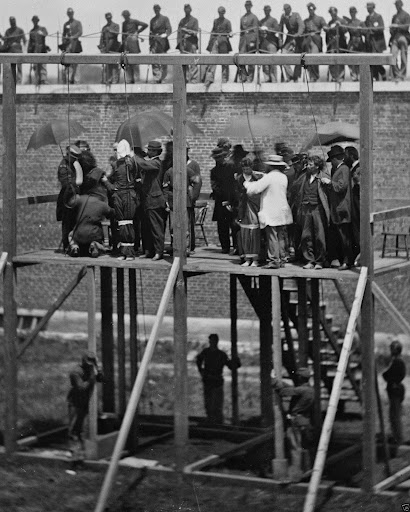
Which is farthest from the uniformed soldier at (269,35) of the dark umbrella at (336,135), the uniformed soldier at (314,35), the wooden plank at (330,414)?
the wooden plank at (330,414)

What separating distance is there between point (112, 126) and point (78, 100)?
944 millimetres

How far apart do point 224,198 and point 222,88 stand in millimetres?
8733

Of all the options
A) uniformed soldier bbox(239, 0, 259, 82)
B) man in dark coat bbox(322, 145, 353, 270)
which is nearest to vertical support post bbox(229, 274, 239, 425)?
man in dark coat bbox(322, 145, 353, 270)

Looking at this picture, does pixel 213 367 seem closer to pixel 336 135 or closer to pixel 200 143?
pixel 336 135

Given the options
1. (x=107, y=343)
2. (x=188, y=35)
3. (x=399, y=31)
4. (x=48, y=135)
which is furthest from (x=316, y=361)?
(x=188, y=35)

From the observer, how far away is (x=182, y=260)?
62.5ft

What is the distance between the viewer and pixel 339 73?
28.6m

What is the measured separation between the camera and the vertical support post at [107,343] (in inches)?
862

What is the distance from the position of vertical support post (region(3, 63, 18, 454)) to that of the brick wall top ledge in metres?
8.83

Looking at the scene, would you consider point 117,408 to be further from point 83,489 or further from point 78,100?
point 78,100

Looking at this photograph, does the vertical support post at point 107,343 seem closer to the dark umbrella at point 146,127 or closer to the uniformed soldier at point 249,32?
the dark umbrella at point 146,127

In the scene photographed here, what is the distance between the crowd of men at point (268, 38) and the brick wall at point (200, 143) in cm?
53

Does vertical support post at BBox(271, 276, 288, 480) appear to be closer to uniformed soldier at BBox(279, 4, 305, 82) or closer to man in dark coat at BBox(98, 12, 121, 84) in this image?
uniformed soldier at BBox(279, 4, 305, 82)

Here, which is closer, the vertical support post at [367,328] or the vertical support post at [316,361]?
the vertical support post at [367,328]
